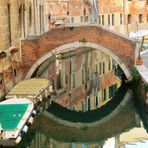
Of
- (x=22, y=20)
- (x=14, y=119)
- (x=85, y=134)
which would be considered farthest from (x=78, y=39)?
(x=14, y=119)

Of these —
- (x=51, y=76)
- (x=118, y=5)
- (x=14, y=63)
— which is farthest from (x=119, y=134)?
(x=118, y=5)

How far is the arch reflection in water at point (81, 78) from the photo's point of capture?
15.2m

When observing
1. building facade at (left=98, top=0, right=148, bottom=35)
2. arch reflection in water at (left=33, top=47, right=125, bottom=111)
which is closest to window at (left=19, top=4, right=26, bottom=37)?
arch reflection in water at (left=33, top=47, right=125, bottom=111)

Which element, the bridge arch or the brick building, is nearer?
the brick building

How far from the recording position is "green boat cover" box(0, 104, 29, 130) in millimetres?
9784

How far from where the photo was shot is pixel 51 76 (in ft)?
56.7

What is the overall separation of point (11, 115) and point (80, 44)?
5.34m

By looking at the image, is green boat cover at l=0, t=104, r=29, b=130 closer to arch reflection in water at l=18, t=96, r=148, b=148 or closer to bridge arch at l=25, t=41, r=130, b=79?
arch reflection in water at l=18, t=96, r=148, b=148

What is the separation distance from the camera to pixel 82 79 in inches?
736

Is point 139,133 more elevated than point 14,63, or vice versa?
Answer: point 14,63

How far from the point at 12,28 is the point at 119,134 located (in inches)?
195

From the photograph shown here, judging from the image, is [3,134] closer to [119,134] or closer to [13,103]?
[13,103]

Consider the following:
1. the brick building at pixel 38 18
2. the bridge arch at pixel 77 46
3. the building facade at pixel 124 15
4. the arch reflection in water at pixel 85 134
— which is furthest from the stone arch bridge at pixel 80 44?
the building facade at pixel 124 15

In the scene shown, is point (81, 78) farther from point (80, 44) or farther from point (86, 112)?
point (86, 112)
